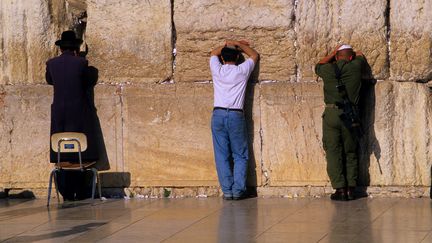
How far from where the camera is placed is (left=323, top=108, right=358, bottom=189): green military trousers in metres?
11.7

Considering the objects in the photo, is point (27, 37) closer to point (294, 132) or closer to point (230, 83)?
point (230, 83)

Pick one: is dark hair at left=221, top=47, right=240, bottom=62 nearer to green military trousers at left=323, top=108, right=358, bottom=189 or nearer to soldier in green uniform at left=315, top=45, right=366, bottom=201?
soldier in green uniform at left=315, top=45, right=366, bottom=201

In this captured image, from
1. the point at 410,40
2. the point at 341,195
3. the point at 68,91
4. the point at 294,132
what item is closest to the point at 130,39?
the point at 68,91

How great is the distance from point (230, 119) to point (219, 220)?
1.64 metres

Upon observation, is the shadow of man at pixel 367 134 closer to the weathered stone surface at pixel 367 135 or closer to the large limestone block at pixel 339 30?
the weathered stone surface at pixel 367 135

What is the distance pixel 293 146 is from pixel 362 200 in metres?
0.99

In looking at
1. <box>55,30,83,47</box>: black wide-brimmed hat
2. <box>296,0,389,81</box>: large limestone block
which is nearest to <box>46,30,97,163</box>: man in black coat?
<box>55,30,83,47</box>: black wide-brimmed hat

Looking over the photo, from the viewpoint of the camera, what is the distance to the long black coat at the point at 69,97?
1223 cm

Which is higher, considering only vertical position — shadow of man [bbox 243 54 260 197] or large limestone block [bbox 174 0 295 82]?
large limestone block [bbox 174 0 295 82]

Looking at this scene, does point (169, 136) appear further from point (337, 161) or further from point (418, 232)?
point (418, 232)

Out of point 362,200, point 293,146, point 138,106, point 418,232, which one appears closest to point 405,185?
point 362,200

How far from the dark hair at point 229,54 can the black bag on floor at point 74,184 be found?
6.65ft

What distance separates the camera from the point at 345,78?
458 inches

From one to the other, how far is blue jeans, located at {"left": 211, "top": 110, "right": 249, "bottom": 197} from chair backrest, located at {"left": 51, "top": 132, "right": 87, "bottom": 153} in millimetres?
1429
